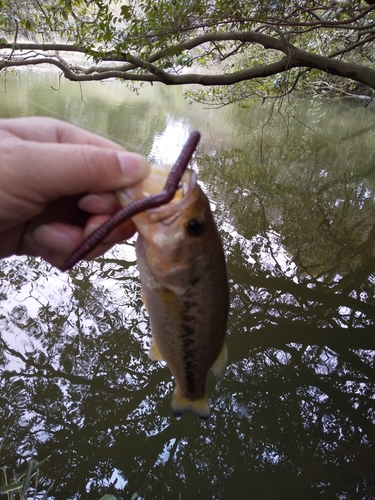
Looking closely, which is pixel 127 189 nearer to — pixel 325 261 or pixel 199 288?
pixel 199 288

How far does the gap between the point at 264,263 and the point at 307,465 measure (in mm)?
3602

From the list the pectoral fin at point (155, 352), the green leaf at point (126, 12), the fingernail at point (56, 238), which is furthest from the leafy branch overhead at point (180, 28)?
the pectoral fin at point (155, 352)

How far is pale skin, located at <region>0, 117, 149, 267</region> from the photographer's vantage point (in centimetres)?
135

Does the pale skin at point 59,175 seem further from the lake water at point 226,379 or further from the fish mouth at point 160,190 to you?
the lake water at point 226,379

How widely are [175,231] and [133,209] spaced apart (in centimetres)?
20

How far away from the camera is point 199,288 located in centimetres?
150

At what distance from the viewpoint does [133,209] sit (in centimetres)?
125

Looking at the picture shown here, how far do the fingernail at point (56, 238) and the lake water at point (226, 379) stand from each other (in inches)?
111

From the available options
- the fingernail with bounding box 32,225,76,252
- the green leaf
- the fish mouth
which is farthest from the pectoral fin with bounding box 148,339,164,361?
the green leaf

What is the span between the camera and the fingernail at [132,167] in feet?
4.57

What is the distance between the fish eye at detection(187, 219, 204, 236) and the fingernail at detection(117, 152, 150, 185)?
0.27 m

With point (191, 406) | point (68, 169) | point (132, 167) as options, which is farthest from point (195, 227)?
point (191, 406)

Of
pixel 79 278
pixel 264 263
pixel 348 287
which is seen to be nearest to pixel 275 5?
pixel 264 263

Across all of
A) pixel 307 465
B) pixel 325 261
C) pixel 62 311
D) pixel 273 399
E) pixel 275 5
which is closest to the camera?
pixel 307 465
